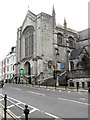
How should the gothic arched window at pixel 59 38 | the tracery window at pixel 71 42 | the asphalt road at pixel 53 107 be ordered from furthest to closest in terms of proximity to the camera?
the tracery window at pixel 71 42 → the gothic arched window at pixel 59 38 → the asphalt road at pixel 53 107

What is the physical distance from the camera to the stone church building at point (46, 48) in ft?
118

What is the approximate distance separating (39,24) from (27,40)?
7.72 metres

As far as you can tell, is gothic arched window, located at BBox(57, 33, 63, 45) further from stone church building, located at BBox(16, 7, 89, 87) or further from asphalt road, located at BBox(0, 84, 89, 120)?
asphalt road, located at BBox(0, 84, 89, 120)

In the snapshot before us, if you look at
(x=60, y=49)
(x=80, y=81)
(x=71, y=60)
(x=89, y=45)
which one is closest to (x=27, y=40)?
(x=60, y=49)

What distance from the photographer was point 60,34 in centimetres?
4128

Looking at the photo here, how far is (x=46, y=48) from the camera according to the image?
120ft

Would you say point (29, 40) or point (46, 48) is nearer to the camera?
point (46, 48)

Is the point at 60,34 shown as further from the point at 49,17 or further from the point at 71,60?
the point at 71,60

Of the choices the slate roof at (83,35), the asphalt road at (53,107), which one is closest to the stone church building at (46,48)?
the slate roof at (83,35)

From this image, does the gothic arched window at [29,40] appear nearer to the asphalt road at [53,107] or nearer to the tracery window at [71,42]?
A: the tracery window at [71,42]

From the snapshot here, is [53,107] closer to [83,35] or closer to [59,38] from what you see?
[59,38]

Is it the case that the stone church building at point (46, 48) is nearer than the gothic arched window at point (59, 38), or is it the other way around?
the stone church building at point (46, 48)

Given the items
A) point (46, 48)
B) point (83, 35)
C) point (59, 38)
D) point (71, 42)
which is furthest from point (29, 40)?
point (83, 35)

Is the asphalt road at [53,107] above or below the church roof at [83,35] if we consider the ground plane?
below
